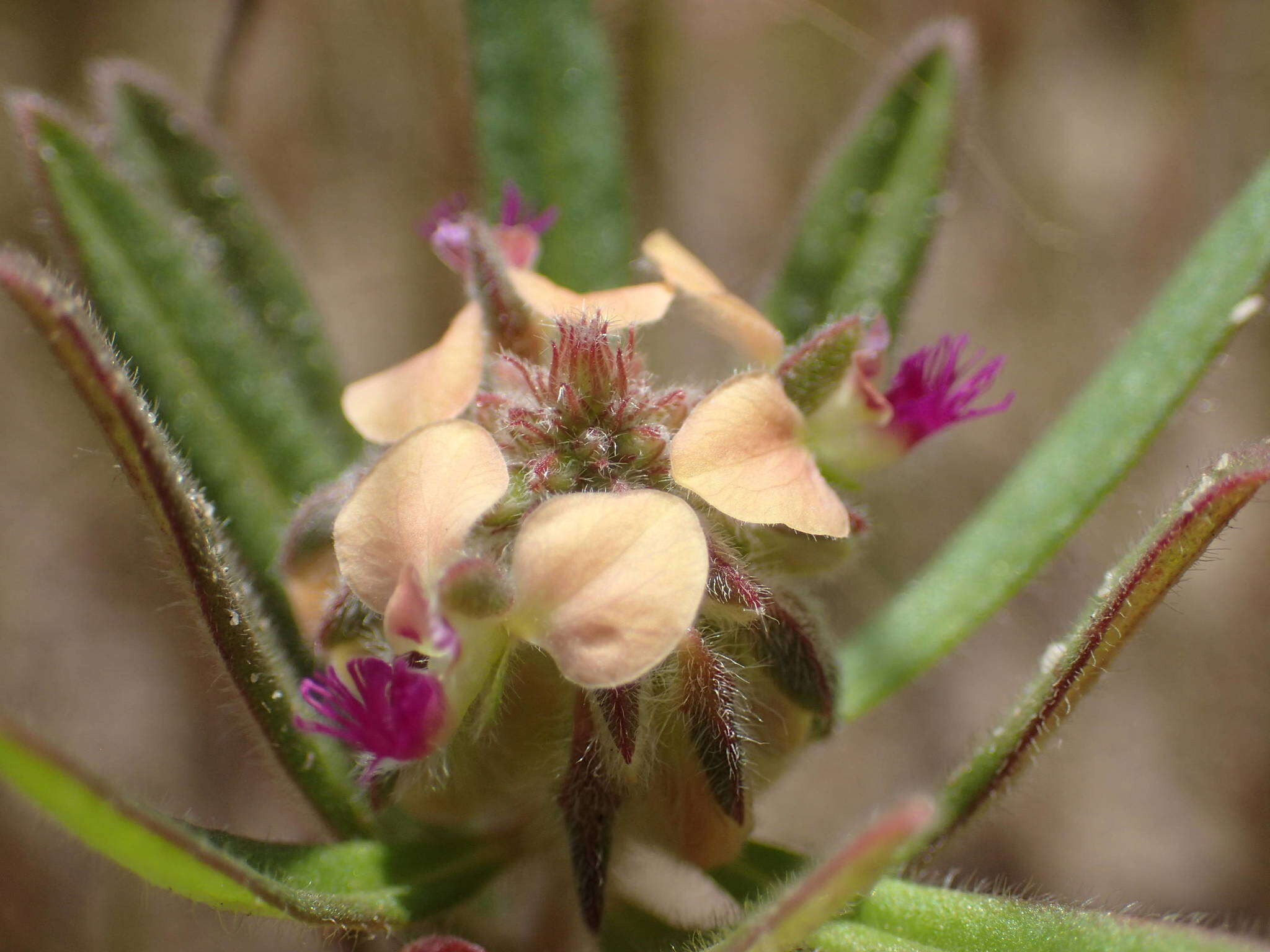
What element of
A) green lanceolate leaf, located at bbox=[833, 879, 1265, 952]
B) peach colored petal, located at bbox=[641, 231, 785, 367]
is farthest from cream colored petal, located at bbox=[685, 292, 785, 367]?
green lanceolate leaf, located at bbox=[833, 879, 1265, 952]

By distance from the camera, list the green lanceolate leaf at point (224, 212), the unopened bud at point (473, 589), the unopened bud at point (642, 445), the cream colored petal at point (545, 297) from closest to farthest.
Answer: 1. the unopened bud at point (473, 589)
2. the unopened bud at point (642, 445)
3. the cream colored petal at point (545, 297)
4. the green lanceolate leaf at point (224, 212)

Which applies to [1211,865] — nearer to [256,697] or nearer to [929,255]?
[929,255]

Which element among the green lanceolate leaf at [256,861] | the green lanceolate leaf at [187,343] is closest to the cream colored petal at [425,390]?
the green lanceolate leaf at [187,343]

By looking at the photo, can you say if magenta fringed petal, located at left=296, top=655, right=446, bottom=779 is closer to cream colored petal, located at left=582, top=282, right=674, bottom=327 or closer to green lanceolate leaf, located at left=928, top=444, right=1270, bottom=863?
cream colored petal, located at left=582, top=282, right=674, bottom=327

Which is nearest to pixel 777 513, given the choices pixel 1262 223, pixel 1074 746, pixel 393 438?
pixel 393 438

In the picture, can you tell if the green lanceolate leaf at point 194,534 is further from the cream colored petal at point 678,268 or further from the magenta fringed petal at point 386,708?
the cream colored petal at point 678,268

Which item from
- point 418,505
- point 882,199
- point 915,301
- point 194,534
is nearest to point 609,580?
point 418,505

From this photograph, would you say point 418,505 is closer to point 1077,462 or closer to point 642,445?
point 642,445
